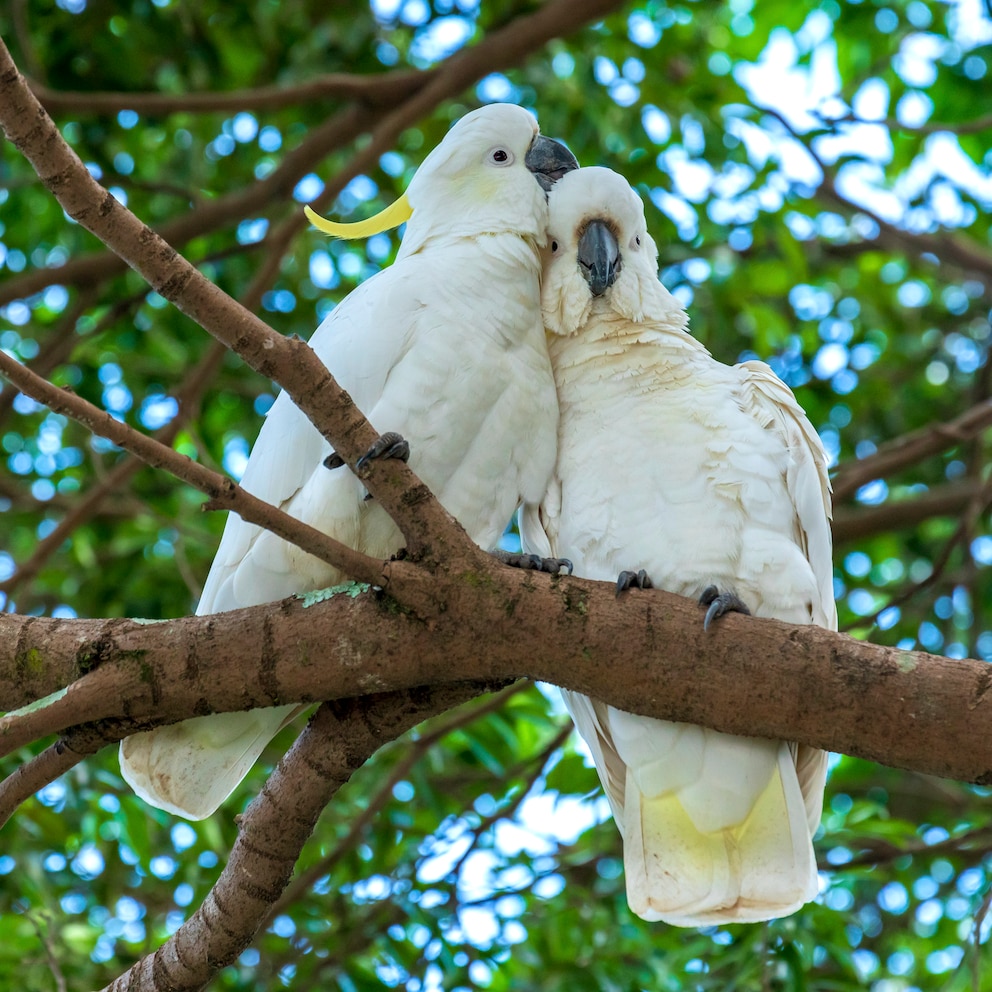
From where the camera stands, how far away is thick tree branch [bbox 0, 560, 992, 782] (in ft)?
6.45

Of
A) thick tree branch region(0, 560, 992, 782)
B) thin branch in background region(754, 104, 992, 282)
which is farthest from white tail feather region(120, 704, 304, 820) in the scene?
thin branch in background region(754, 104, 992, 282)

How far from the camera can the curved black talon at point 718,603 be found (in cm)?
207

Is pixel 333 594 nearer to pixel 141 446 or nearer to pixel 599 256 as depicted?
pixel 141 446

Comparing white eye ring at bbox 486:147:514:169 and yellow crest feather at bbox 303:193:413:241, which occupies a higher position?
white eye ring at bbox 486:147:514:169

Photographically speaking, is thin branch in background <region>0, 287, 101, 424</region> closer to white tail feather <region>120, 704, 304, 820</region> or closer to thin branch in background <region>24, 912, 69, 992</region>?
thin branch in background <region>24, 912, 69, 992</region>

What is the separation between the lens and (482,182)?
279cm

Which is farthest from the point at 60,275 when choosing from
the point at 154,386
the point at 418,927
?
the point at 418,927

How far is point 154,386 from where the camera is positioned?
469cm

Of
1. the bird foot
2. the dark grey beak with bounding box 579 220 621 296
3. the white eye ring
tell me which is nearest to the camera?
the bird foot

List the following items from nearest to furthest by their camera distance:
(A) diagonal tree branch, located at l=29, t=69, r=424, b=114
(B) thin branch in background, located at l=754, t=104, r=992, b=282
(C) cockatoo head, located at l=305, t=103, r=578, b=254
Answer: (C) cockatoo head, located at l=305, t=103, r=578, b=254, (A) diagonal tree branch, located at l=29, t=69, r=424, b=114, (B) thin branch in background, located at l=754, t=104, r=992, b=282

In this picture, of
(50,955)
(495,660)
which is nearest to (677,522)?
(495,660)

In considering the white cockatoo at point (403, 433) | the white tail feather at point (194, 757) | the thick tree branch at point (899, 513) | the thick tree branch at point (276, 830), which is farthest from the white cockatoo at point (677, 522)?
the thick tree branch at point (899, 513)

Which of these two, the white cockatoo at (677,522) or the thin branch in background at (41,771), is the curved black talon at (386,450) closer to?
the white cockatoo at (677,522)

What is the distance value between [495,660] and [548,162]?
1368mm
